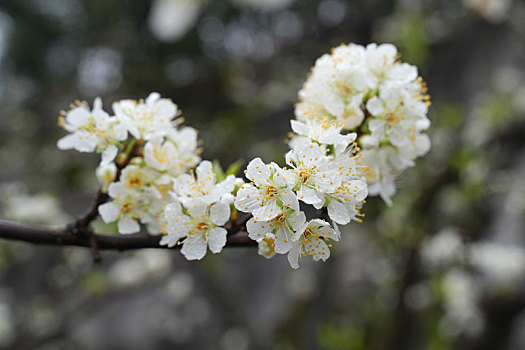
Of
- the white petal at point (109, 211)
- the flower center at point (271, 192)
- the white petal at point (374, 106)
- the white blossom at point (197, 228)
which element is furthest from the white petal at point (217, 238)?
the white petal at point (374, 106)

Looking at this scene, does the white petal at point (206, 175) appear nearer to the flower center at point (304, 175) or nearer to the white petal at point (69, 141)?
the flower center at point (304, 175)

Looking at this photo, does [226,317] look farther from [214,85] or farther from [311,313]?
[214,85]

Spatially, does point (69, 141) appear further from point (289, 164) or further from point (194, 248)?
point (289, 164)

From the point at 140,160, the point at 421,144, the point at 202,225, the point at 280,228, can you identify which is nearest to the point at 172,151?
the point at 140,160

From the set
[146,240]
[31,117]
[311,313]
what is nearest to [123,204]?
[146,240]

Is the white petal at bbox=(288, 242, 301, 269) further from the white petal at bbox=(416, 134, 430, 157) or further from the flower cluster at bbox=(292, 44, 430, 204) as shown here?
the white petal at bbox=(416, 134, 430, 157)

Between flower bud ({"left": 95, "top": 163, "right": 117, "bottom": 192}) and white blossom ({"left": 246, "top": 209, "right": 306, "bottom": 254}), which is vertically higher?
white blossom ({"left": 246, "top": 209, "right": 306, "bottom": 254})

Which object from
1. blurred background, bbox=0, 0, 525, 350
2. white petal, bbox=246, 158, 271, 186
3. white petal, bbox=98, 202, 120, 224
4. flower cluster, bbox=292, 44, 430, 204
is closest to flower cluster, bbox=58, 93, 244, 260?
white petal, bbox=98, 202, 120, 224

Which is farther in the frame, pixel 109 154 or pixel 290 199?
pixel 109 154
